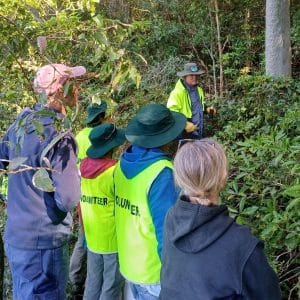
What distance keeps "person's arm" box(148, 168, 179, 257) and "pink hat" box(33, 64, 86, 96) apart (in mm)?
771

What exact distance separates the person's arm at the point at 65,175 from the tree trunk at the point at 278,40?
22.6 feet

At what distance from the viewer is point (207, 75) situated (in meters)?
10.9

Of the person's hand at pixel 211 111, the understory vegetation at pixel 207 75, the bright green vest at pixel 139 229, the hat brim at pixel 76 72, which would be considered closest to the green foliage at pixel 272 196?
the understory vegetation at pixel 207 75

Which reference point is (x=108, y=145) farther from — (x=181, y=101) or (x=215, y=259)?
(x=181, y=101)

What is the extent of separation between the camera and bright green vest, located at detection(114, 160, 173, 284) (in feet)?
8.26

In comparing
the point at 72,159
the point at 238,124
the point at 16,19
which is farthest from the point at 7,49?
the point at 238,124

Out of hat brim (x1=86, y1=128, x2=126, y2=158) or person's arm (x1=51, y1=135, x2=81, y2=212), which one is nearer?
person's arm (x1=51, y1=135, x2=81, y2=212)

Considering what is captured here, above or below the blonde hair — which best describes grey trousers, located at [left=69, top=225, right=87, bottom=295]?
below

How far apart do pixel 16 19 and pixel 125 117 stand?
16.9 ft

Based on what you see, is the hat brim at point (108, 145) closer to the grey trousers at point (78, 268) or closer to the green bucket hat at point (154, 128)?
the green bucket hat at point (154, 128)

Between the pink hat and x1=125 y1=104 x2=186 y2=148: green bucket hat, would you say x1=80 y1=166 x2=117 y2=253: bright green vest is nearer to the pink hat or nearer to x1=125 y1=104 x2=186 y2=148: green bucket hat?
x1=125 y1=104 x2=186 y2=148: green bucket hat

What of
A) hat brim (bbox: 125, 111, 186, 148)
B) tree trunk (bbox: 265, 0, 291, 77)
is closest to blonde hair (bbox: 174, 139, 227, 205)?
hat brim (bbox: 125, 111, 186, 148)

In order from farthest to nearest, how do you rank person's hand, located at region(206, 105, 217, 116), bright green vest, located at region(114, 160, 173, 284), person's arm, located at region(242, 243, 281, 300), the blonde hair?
person's hand, located at region(206, 105, 217, 116)
bright green vest, located at region(114, 160, 173, 284)
the blonde hair
person's arm, located at region(242, 243, 281, 300)

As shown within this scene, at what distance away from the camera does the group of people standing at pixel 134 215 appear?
1779mm
